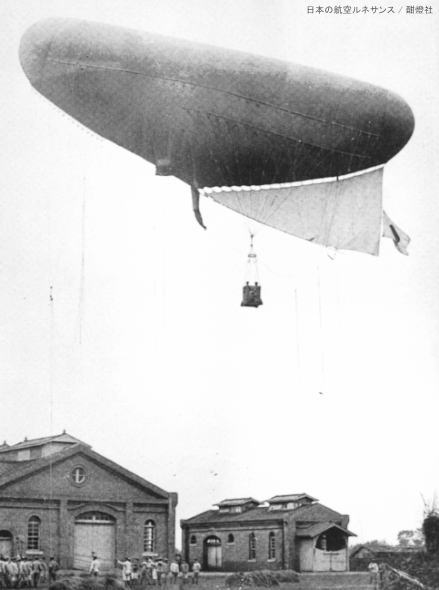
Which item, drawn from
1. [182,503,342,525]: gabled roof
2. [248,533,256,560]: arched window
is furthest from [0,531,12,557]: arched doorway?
[248,533,256,560]: arched window

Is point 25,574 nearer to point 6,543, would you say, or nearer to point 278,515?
point 6,543

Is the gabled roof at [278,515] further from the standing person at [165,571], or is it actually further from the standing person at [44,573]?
the standing person at [44,573]

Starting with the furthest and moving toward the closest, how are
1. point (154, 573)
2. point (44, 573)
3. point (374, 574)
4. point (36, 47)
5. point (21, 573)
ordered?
point (374, 574)
point (154, 573)
point (44, 573)
point (21, 573)
point (36, 47)

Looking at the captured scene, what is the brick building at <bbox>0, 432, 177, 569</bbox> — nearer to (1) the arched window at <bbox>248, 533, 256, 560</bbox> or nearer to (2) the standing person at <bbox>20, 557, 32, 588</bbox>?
(2) the standing person at <bbox>20, 557, 32, 588</bbox>

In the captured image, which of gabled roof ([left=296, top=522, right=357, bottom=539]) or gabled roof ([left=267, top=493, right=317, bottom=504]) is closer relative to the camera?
gabled roof ([left=296, top=522, right=357, bottom=539])

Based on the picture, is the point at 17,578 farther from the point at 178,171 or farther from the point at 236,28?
the point at 236,28

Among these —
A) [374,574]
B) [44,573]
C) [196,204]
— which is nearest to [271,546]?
[374,574]
